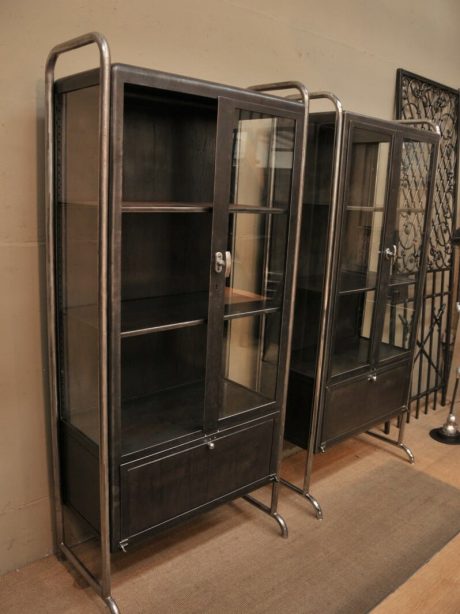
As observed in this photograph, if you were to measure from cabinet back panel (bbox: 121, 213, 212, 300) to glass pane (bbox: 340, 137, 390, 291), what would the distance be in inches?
24.6

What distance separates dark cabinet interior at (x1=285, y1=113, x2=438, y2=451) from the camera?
2.12 m

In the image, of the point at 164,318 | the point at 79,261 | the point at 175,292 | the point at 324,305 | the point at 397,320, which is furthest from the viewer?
the point at 397,320

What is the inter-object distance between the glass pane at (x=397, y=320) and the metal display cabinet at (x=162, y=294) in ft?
2.39

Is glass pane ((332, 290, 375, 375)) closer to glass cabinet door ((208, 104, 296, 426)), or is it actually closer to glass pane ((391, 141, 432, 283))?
glass pane ((391, 141, 432, 283))

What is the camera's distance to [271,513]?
7.14 ft

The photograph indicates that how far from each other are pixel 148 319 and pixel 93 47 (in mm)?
866

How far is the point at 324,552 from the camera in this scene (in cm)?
204

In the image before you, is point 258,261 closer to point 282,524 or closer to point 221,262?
point 221,262

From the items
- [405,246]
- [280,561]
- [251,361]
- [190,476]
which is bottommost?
[280,561]

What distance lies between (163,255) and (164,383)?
471mm

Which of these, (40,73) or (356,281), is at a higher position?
(40,73)

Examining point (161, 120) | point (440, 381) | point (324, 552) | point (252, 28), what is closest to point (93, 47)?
point (161, 120)

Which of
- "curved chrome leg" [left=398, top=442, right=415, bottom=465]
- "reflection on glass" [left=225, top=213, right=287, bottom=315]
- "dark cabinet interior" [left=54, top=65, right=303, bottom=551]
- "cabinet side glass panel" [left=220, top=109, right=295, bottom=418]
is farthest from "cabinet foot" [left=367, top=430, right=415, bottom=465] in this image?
"reflection on glass" [left=225, top=213, right=287, bottom=315]

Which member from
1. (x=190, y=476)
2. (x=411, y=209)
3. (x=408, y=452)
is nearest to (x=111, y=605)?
(x=190, y=476)
